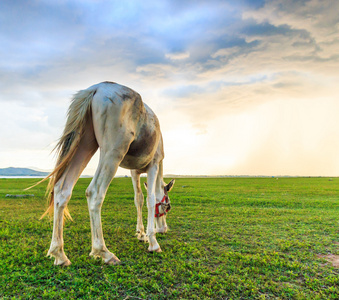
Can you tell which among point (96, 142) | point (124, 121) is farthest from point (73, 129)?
point (124, 121)

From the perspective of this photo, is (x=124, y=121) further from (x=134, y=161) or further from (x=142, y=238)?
(x=142, y=238)

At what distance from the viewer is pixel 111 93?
15.3 ft

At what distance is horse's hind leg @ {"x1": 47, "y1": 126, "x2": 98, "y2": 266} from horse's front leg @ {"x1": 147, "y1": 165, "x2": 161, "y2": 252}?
1505 millimetres

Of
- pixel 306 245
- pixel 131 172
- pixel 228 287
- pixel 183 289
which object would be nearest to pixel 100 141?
pixel 131 172

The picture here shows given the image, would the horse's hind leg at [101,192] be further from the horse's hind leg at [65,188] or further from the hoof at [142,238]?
the hoof at [142,238]

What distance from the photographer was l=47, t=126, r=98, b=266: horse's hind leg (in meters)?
4.29

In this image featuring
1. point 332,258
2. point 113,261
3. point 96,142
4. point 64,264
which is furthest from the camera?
point 96,142

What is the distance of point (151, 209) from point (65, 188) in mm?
1937

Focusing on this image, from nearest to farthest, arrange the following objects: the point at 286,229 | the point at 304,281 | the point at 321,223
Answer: the point at 304,281
the point at 286,229
the point at 321,223

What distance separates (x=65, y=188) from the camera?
4.67 meters

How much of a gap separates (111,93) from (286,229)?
6539mm

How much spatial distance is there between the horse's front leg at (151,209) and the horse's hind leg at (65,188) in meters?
1.51

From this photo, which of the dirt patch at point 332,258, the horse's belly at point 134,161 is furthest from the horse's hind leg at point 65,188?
the dirt patch at point 332,258

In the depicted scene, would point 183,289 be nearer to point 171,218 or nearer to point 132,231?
point 132,231
